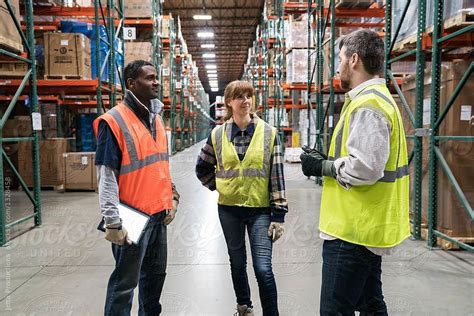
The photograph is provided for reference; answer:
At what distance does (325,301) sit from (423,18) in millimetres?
4205

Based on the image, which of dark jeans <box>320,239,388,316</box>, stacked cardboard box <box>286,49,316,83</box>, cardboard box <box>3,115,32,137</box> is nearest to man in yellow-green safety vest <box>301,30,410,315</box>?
dark jeans <box>320,239,388,316</box>

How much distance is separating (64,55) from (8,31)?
2158 millimetres

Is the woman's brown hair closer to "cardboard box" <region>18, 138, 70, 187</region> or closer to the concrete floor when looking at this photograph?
the concrete floor

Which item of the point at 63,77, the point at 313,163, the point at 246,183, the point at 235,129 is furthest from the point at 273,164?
the point at 63,77

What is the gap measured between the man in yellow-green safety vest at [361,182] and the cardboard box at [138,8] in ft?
33.3

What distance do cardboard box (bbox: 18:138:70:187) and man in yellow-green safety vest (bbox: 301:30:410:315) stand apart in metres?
7.72

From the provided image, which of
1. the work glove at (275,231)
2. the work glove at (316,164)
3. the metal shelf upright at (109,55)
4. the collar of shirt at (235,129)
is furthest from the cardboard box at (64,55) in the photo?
the work glove at (316,164)

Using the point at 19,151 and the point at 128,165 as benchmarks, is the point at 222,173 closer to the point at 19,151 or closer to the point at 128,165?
the point at 128,165

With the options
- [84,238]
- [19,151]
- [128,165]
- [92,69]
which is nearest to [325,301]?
[128,165]

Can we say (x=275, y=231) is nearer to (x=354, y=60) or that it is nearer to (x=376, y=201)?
(x=376, y=201)

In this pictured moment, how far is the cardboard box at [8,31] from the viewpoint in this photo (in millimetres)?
4922

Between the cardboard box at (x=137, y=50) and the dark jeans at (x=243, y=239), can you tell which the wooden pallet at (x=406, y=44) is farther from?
the cardboard box at (x=137, y=50)

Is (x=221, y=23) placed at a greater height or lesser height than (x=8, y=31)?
greater

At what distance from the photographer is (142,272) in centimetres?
254
